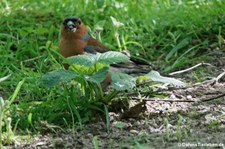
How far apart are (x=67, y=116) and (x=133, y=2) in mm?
3331

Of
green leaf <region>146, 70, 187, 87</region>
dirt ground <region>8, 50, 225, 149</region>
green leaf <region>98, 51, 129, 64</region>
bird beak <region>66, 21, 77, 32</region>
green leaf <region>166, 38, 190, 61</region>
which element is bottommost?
dirt ground <region>8, 50, 225, 149</region>

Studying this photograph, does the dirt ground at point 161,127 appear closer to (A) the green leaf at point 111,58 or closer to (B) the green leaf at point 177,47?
(A) the green leaf at point 111,58

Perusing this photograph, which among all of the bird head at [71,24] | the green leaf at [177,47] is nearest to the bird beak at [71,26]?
the bird head at [71,24]

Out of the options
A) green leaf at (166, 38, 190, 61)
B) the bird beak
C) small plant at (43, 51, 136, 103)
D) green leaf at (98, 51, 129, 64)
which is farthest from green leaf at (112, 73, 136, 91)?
green leaf at (166, 38, 190, 61)

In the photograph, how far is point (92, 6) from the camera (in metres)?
7.66

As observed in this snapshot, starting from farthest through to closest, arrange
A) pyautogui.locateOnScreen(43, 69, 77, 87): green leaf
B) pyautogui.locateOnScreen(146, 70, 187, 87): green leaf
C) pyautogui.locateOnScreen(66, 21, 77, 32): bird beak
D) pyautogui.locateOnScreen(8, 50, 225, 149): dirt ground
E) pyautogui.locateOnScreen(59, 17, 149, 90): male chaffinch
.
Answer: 1. pyautogui.locateOnScreen(66, 21, 77, 32): bird beak
2. pyautogui.locateOnScreen(59, 17, 149, 90): male chaffinch
3. pyautogui.locateOnScreen(146, 70, 187, 87): green leaf
4. pyautogui.locateOnScreen(43, 69, 77, 87): green leaf
5. pyautogui.locateOnScreen(8, 50, 225, 149): dirt ground

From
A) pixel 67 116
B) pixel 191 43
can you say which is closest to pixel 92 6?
pixel 191 43

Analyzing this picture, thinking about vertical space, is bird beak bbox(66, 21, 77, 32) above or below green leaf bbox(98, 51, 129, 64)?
above

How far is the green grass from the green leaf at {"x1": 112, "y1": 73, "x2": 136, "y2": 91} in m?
0.76

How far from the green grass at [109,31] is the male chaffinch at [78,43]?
0.15 m

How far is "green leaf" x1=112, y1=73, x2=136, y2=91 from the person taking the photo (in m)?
→ 4.46

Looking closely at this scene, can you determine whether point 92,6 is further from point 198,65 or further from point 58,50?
point 198,65

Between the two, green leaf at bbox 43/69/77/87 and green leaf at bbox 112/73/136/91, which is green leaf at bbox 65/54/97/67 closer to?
green leaf at bbox 43/69/77/87

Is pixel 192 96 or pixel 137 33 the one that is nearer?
pixel 192 96
